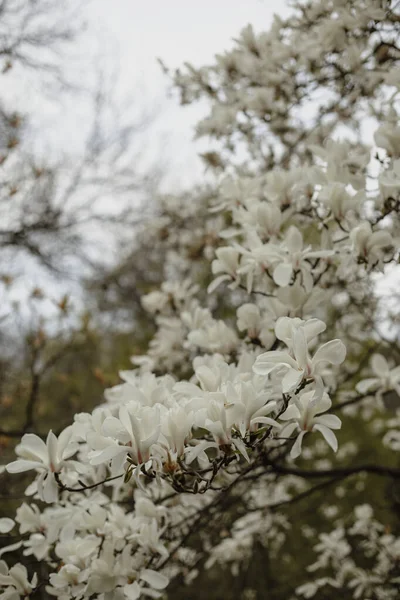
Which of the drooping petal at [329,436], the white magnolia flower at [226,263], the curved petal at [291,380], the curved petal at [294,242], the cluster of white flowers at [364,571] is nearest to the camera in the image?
the curved petal at [291,380]

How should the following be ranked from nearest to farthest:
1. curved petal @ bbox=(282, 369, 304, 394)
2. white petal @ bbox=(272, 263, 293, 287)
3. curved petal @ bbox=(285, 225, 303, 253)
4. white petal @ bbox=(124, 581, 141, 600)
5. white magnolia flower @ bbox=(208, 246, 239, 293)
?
1. curved petal @ bbox=(282, 369, 304, 394)
2. white petal @ bbox=(124, 581, 141, 600)
3. white petal @ bbox=(272, 263, 293, 287)
4. curved petal @ bbox=(285, 225, 303, 253)
5. white magnolia flower @ bbox=(208, 246, 239, 293)

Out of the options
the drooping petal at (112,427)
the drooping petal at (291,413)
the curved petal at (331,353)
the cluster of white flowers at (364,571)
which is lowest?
the cluster of white flowers at (364,571)

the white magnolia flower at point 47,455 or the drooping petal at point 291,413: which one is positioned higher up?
the white magnolia flower at point 47,455

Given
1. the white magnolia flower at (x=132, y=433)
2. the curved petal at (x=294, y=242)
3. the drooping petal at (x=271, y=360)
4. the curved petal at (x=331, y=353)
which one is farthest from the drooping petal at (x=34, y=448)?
the curved petal at (x=294, y=242)

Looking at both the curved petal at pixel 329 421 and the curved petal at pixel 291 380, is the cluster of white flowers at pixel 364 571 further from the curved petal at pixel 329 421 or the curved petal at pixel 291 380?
the curved petal at pixel 291 380

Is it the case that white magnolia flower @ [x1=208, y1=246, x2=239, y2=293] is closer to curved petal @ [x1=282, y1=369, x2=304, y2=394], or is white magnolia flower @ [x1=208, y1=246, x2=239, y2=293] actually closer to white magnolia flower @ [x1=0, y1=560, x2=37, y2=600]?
curved petal @ [x1=282, y1=369, x2=304, y2=394]

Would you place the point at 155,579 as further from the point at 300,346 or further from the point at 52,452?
the point at 300,346

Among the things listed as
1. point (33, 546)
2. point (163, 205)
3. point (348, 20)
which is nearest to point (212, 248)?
point (163, 205)

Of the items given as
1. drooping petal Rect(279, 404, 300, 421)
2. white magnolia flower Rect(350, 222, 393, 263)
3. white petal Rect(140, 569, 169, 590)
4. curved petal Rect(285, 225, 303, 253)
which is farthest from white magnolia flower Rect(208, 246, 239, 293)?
white petal Rect(140, 569, 169, 590)

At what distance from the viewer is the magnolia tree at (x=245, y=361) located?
1.00m

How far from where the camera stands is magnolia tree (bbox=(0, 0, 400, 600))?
1.00 m

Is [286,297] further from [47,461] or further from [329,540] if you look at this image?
[329,540]

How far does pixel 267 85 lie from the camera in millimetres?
2094

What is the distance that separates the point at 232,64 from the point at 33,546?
200 centimetres
